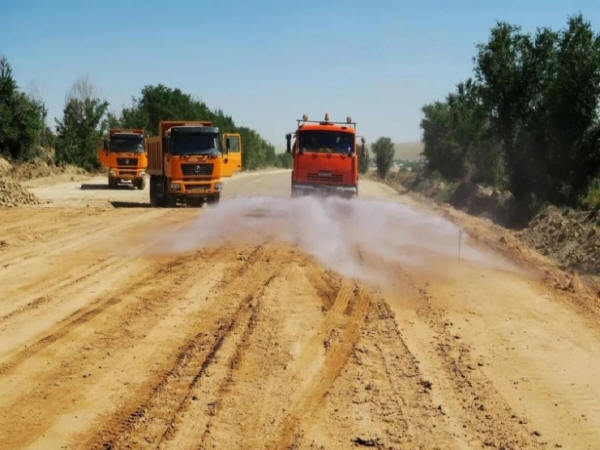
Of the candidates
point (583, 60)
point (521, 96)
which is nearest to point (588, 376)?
point (583, 60)

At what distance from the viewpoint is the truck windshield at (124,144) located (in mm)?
34906

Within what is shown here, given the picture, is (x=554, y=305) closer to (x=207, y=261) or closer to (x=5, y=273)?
Answer: (x=207, y=261)

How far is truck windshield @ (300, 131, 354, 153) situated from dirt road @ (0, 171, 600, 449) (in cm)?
799

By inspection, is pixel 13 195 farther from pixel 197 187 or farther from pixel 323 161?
pixel 323 161

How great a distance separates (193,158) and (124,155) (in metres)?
13.8

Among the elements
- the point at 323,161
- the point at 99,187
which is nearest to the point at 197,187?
the point at 323,161

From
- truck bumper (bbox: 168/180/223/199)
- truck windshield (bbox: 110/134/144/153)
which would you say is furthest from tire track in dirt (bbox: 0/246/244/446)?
truck windshield (bbox: 110/134/144/153)

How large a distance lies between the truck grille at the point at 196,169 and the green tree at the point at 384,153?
2318 inches

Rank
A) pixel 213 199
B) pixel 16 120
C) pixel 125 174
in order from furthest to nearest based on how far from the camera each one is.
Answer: pixel 16 120
pixel 125 174
pixel 213 199

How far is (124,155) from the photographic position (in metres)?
35.0

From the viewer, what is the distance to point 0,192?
23922mm

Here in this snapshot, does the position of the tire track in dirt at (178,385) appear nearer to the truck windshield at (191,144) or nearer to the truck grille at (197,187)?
the truck windshield at (191,144)

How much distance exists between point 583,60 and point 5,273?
21109 millimetres

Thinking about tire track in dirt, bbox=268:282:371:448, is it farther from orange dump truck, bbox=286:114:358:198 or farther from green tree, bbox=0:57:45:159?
green tree, bbox=0:57:45:159
